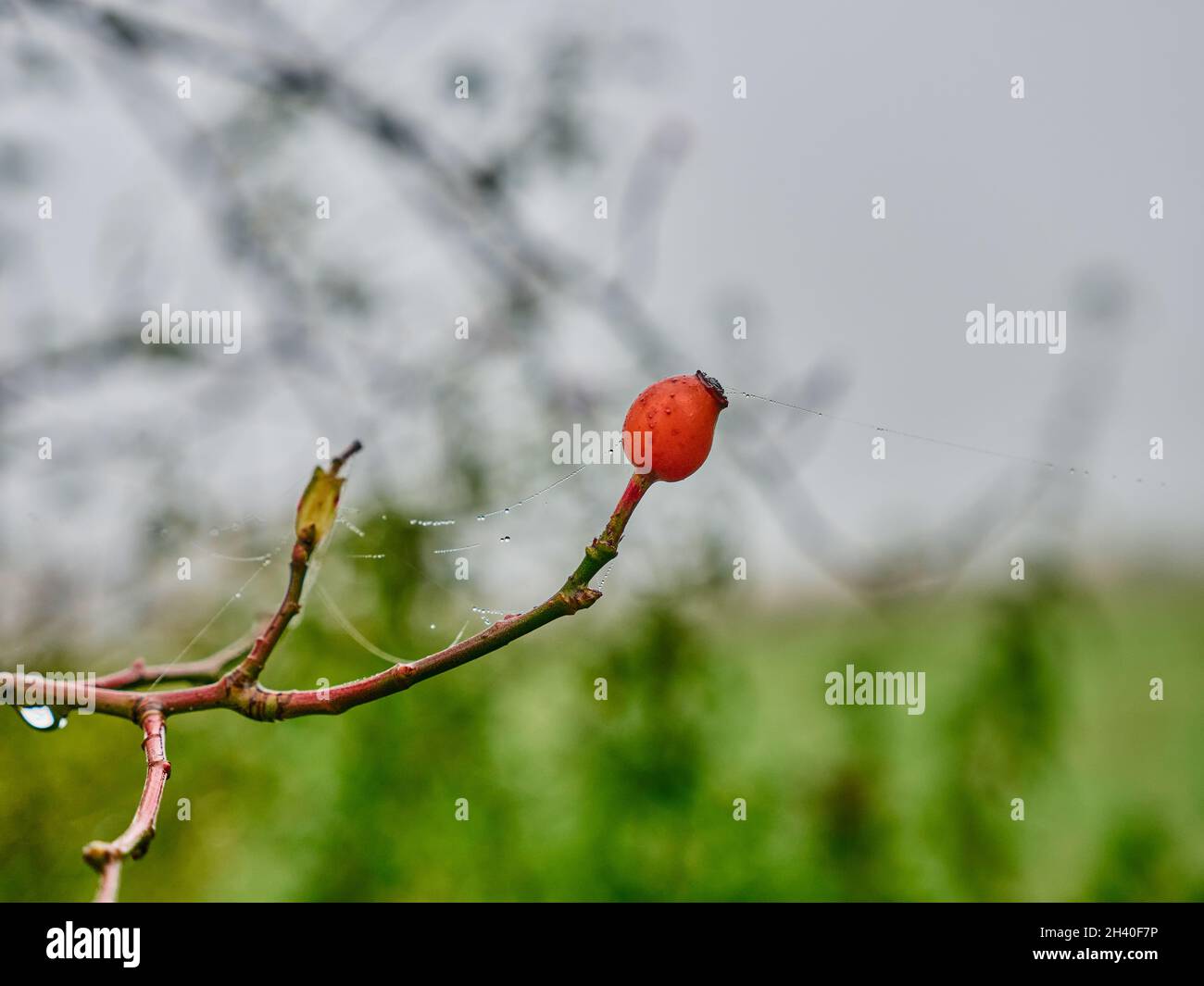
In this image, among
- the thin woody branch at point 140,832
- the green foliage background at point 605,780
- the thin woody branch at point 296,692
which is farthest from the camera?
the green foliage background at point 605,780

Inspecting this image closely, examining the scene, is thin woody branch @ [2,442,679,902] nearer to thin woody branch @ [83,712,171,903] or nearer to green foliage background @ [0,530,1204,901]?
thin woody branch @ [83,712,171,903]

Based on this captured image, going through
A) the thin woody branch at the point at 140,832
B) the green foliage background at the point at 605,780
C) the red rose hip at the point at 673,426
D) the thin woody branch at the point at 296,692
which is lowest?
the green foliage background at the point at 605,780

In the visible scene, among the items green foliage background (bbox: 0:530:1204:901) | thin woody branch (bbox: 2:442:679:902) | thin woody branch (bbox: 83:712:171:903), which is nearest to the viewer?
thin woody branch (bbox: 83:712:171:903)

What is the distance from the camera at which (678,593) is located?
2361mm

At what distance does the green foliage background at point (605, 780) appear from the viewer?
7.47 feet

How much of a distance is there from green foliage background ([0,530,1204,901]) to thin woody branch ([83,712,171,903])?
1.57 metres

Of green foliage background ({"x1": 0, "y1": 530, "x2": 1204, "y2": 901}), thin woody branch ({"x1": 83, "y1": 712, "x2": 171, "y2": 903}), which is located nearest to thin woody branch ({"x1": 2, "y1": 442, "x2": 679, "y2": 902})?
thin woody branch ({"x1": 83, "y1": 712, "x2": 171, "y2": 903})

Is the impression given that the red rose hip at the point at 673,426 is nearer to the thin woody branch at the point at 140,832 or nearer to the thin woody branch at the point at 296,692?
the thin woody branch at the point at 296,692

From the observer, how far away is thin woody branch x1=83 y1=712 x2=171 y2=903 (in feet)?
1.98

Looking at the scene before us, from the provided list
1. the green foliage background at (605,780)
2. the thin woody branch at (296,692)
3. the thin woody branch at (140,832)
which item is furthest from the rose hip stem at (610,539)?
the green foliage background at (605,780)

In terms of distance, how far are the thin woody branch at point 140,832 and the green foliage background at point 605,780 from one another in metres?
1.57

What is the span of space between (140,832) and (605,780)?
173 cm

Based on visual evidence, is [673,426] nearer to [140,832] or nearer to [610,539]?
[610,539]
